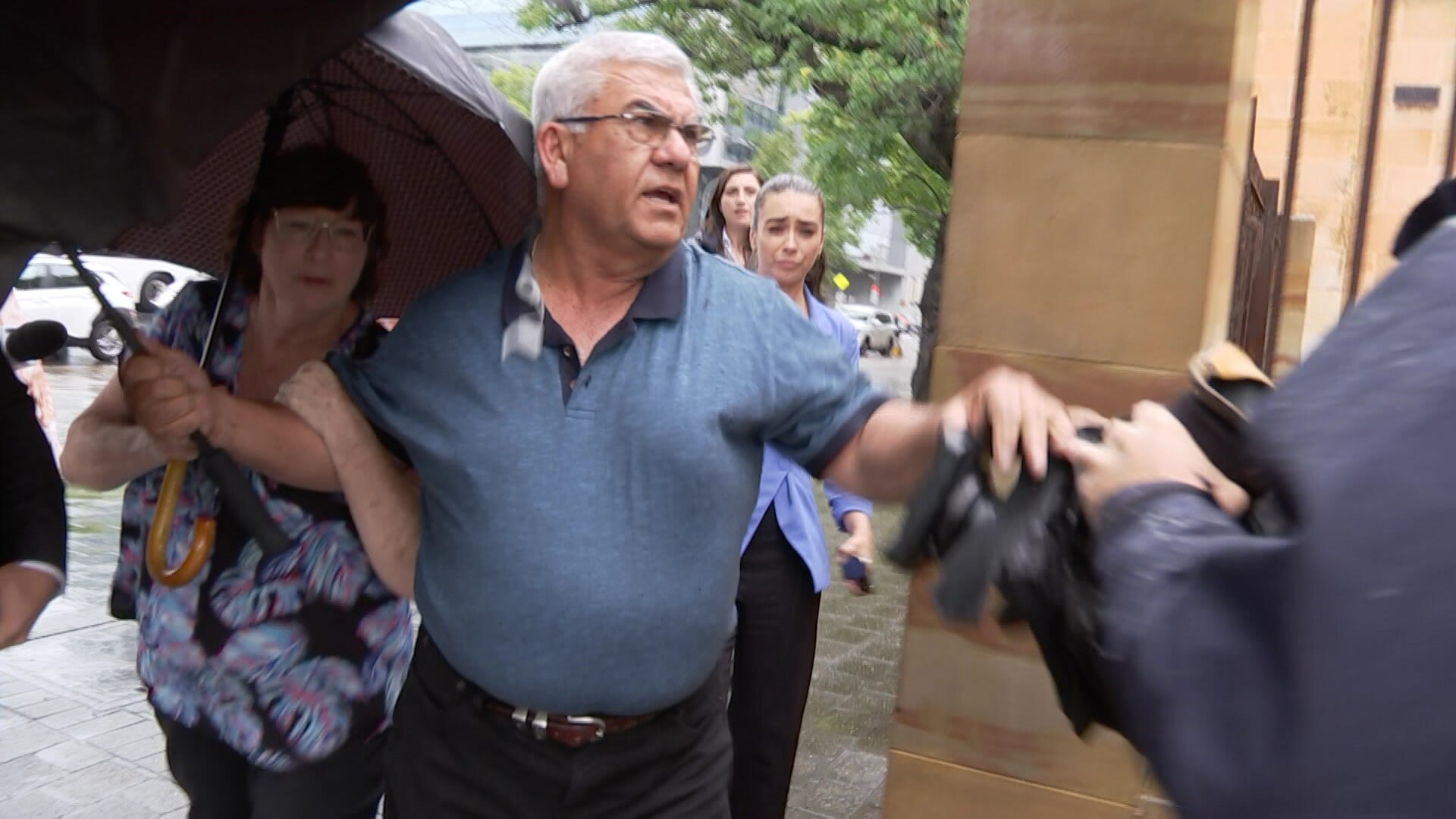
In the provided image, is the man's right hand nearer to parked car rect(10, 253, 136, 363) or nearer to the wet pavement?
the wet pavement

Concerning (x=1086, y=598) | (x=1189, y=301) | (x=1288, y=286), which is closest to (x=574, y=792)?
(x=1086, y=598)

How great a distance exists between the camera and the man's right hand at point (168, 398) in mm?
2057

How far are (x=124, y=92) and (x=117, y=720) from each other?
12.1 feet

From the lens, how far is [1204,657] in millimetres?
861

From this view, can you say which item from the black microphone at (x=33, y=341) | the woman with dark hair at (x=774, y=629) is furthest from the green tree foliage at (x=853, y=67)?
the black microphone at (x=33, y=341)

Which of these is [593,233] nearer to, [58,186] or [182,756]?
[58,186]

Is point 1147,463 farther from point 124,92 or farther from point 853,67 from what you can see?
point 853,67

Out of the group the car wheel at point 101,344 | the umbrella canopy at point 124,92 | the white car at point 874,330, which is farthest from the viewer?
the white car at point 874,330

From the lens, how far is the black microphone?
2.03 m

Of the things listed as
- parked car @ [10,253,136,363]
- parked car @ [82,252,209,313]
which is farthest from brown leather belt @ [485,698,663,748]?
parked car @ [82,252,209,313]

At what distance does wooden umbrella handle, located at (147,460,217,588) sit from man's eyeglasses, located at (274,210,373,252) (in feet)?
1.65

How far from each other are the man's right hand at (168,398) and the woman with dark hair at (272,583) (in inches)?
4.0

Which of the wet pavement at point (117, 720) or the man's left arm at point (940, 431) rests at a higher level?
the man's left arm at point (940, 431)

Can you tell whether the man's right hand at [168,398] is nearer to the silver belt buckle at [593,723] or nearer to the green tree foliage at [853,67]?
the silver belt buckle at [593,723]
